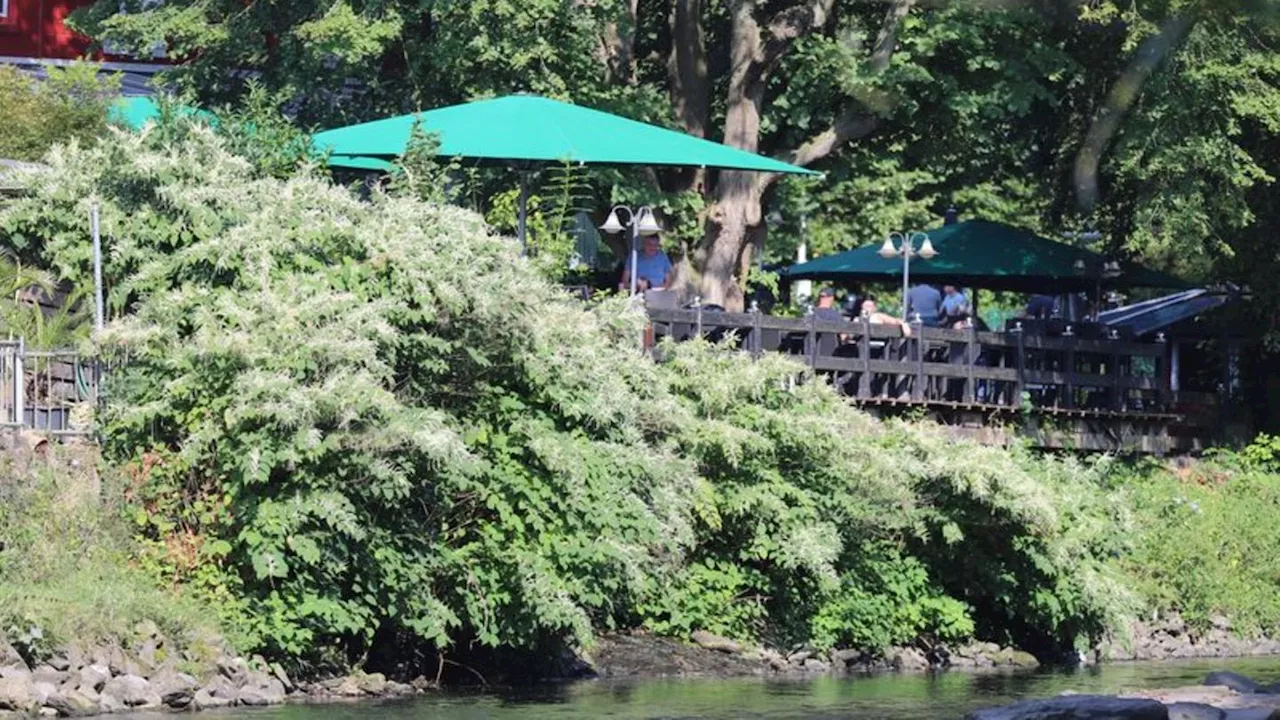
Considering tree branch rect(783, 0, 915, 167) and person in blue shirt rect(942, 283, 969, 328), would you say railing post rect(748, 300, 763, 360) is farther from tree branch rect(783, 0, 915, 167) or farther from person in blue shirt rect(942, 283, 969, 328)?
tree branch rect(783, 0, 915, 167)

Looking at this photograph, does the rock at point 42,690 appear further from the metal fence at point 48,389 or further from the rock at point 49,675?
the metal fence at point 48,389

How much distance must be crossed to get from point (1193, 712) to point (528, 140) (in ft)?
29.9

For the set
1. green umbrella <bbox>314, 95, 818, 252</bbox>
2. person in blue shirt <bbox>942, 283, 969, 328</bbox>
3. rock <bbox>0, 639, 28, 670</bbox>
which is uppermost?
green umbrella <bbox>314, 95, 818, 252</bbox>

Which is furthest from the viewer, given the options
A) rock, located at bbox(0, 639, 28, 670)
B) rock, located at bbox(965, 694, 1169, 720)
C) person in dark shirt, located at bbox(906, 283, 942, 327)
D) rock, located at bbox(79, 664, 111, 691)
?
person in dark shirt, located at bbox(906, 283, 942, 327)

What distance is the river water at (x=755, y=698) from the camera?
18.8m

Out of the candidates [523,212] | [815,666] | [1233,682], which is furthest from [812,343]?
[1233,682]

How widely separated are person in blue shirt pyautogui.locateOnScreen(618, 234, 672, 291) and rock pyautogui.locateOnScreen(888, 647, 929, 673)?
5.52 meters

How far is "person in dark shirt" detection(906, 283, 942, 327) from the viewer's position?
31547mm

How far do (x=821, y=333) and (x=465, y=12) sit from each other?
624 centimetres

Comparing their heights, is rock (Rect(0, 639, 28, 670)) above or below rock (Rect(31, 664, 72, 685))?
above

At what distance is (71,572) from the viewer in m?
19.4

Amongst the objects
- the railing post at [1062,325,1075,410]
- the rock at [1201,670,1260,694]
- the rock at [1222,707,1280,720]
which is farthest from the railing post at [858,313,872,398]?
the rock at [1222,707,1280,720]

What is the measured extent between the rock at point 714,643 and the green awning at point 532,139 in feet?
15.2

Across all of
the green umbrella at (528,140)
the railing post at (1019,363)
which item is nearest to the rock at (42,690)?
the green umbrella at (528,140)
